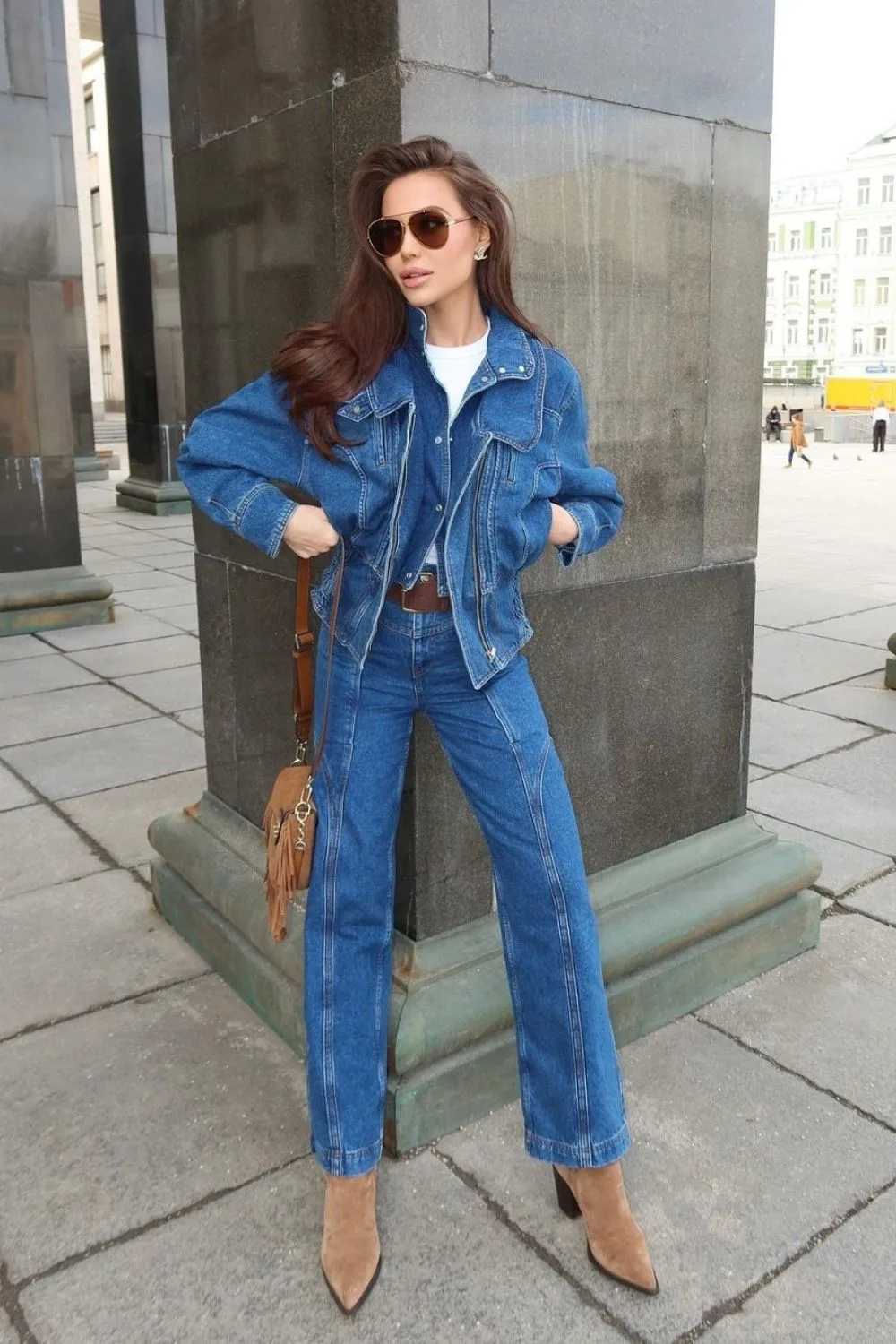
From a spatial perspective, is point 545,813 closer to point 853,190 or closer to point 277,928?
point 277,928

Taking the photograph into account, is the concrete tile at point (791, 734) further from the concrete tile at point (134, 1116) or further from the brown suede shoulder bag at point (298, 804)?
the brown suede shoulder bag at point (298, 804)

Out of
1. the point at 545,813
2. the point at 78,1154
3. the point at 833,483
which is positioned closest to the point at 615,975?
the point at 545,813

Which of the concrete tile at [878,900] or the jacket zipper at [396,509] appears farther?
the concrete tile at [878,900]

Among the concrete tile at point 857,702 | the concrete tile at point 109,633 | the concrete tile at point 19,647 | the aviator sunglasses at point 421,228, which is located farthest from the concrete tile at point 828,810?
the concrete tile at point 19,647

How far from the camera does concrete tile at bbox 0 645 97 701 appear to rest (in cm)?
634

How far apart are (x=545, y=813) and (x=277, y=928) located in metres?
0.56

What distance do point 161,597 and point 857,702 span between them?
16.8 feet

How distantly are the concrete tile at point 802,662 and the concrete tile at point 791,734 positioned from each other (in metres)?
0.33

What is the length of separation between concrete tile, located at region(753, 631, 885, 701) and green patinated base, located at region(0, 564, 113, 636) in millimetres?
4300

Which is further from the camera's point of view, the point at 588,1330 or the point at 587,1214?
the point at 587,1214

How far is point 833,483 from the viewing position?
20094 mm

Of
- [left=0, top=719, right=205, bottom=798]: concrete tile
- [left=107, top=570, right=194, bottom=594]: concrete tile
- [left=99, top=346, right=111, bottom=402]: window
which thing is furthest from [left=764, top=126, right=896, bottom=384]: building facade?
[left=0, top=719, right=205, bottom=798]: concrete tile

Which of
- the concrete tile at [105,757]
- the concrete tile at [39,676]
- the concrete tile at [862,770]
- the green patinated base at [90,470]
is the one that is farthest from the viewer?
the green patinated base at [90,470]

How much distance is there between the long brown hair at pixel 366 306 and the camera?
77.4 inches
